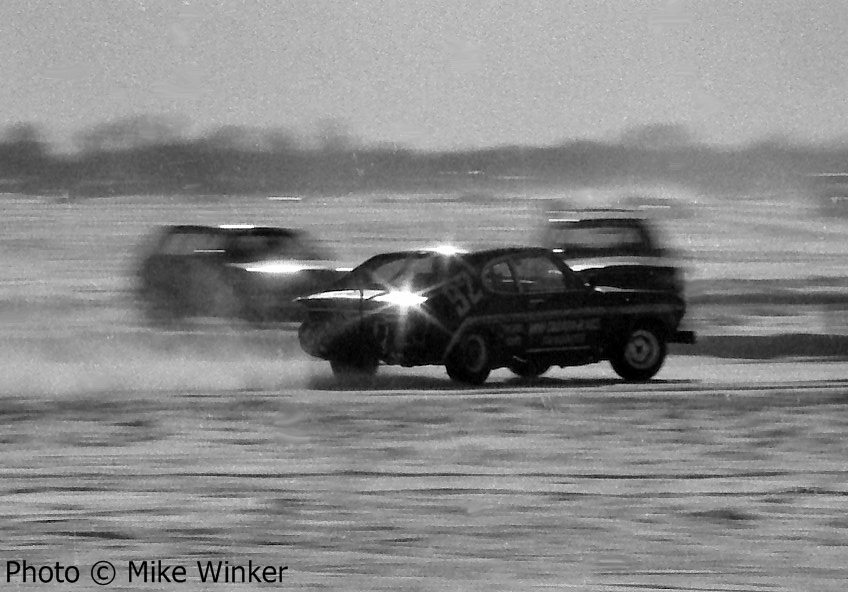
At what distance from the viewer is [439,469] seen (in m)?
10.2

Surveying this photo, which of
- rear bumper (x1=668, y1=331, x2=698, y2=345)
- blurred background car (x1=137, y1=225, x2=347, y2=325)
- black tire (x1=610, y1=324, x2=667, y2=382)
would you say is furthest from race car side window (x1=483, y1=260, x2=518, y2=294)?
blurred background car (x1=137, y1=225, x2=347, y2=325)

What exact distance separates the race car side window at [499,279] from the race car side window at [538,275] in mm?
82

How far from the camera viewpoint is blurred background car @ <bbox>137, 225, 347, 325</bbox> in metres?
22.3

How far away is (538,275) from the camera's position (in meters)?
15.7

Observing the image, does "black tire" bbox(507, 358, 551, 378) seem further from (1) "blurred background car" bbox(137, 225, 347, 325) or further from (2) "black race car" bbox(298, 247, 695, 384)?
(1) "blurred background car" bbox(137, 225, 347, 325)

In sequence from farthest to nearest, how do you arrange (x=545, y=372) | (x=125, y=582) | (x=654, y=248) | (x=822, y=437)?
1. (x=654, y=248)
2. (x=545, y=372)
3. (x=822, y=437)
4. (x=125, y=582)

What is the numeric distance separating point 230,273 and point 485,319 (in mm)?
8314

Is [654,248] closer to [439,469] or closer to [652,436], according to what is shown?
[652,436]

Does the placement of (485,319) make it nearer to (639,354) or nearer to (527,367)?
(527,367)

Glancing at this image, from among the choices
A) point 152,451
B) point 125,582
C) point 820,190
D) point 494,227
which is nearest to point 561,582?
point 125,582

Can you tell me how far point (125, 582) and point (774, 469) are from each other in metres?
4.51

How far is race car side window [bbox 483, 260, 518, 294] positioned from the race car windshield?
401 millimetres

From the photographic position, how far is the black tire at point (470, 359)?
1505 cm

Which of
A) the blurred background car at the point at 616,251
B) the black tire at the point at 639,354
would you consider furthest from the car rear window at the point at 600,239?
the black tire at the point at 639,354
